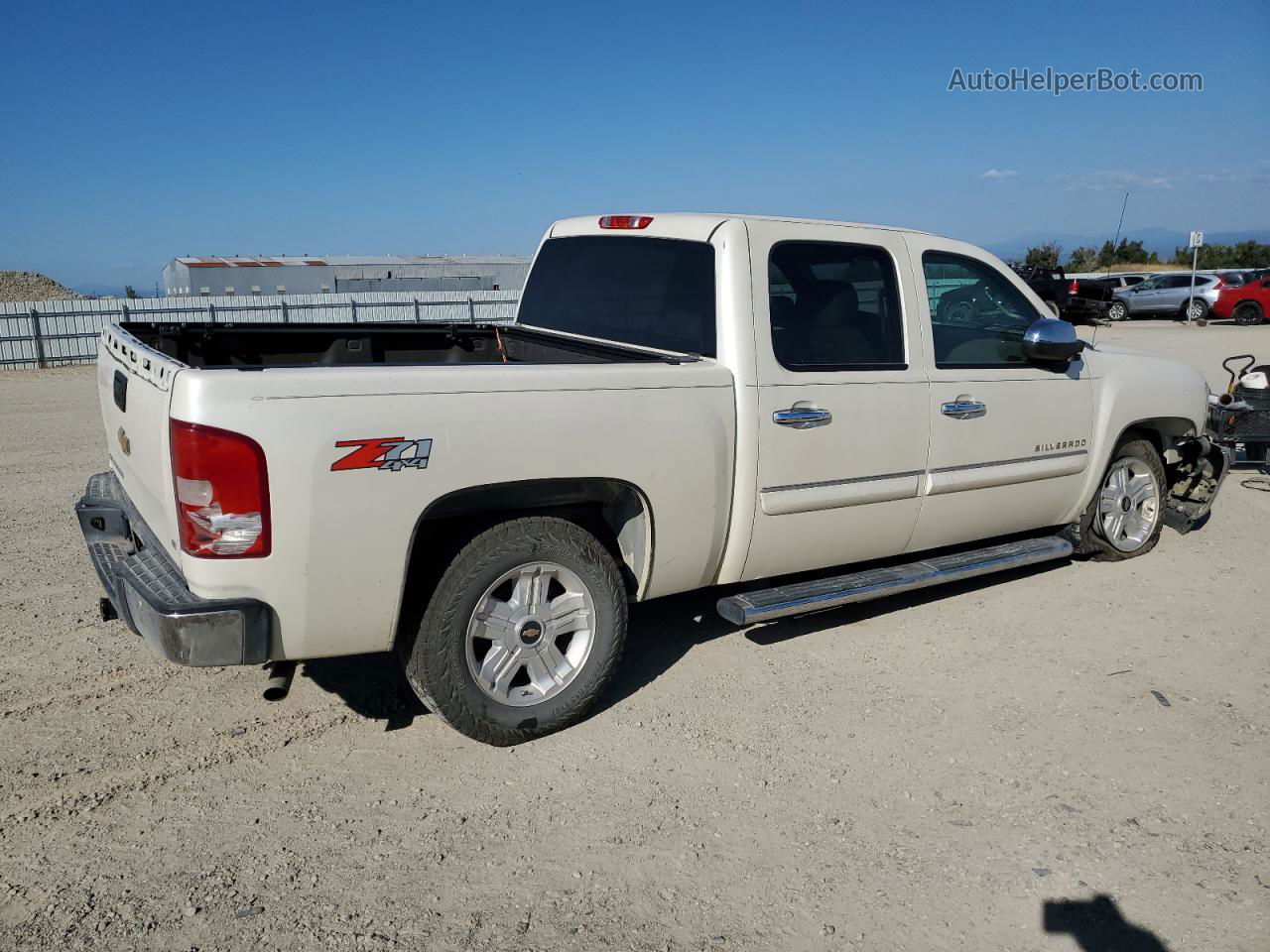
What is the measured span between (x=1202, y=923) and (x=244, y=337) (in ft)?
14.4

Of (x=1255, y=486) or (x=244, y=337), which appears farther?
(x=1255, y=486)

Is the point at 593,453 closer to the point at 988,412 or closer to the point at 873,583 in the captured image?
the point at 873,583

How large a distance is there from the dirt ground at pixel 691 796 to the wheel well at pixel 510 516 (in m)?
0.62

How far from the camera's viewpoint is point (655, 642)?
15.8 feet

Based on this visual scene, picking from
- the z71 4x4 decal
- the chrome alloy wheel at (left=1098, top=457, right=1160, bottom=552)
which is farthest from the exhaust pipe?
the chrome alloy wheel at (left=1098, top=457, right=1160, bottom=552)

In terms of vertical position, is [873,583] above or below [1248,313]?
below

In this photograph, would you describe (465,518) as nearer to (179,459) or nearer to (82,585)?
(179,459)

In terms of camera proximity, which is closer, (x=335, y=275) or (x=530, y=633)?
(x=530, y=633)

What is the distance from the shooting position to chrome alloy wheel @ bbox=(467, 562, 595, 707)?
3598 mm

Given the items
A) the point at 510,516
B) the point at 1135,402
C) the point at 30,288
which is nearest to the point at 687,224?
the point at 510,516

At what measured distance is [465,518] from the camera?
12.0ft

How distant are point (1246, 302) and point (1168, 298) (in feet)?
7.01

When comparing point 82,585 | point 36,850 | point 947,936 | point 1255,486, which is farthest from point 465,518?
point 1255,486

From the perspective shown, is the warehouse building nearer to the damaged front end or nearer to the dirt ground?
the damaged front end
